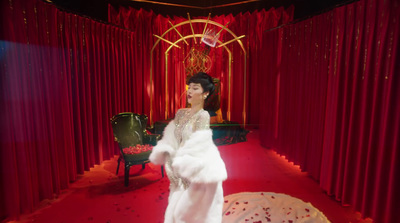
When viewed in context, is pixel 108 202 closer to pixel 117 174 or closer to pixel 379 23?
pixel 117 174

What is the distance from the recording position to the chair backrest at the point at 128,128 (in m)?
3.31

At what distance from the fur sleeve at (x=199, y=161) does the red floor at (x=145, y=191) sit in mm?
1210

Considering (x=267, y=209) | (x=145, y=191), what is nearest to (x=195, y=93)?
(x=267, y=209)

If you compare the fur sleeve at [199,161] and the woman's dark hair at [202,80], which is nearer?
the fur sleeve at [199,161]

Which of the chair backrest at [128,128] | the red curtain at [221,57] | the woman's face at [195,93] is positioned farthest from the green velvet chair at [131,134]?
the red curtain at [221,57]

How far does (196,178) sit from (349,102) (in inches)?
82.1

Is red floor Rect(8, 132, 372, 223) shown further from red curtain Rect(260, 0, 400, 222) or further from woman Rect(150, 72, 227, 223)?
woman Rect(150, 72, 227, 223)

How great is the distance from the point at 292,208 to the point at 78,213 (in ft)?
7.72

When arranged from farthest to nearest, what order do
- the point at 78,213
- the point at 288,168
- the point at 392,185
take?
the point at 288,168 < the point at 78,213 < the point at 392,185

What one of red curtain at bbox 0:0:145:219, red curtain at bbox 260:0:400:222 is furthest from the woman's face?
red curtain at bbox 0:0:145:219

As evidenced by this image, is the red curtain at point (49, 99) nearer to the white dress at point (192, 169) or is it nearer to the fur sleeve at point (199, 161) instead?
the white dress at point (192, 169)

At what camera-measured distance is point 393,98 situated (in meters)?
1.99

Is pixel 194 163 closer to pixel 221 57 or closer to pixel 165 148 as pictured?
pixel 165 148

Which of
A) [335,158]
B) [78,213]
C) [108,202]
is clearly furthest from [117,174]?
[335,158]
